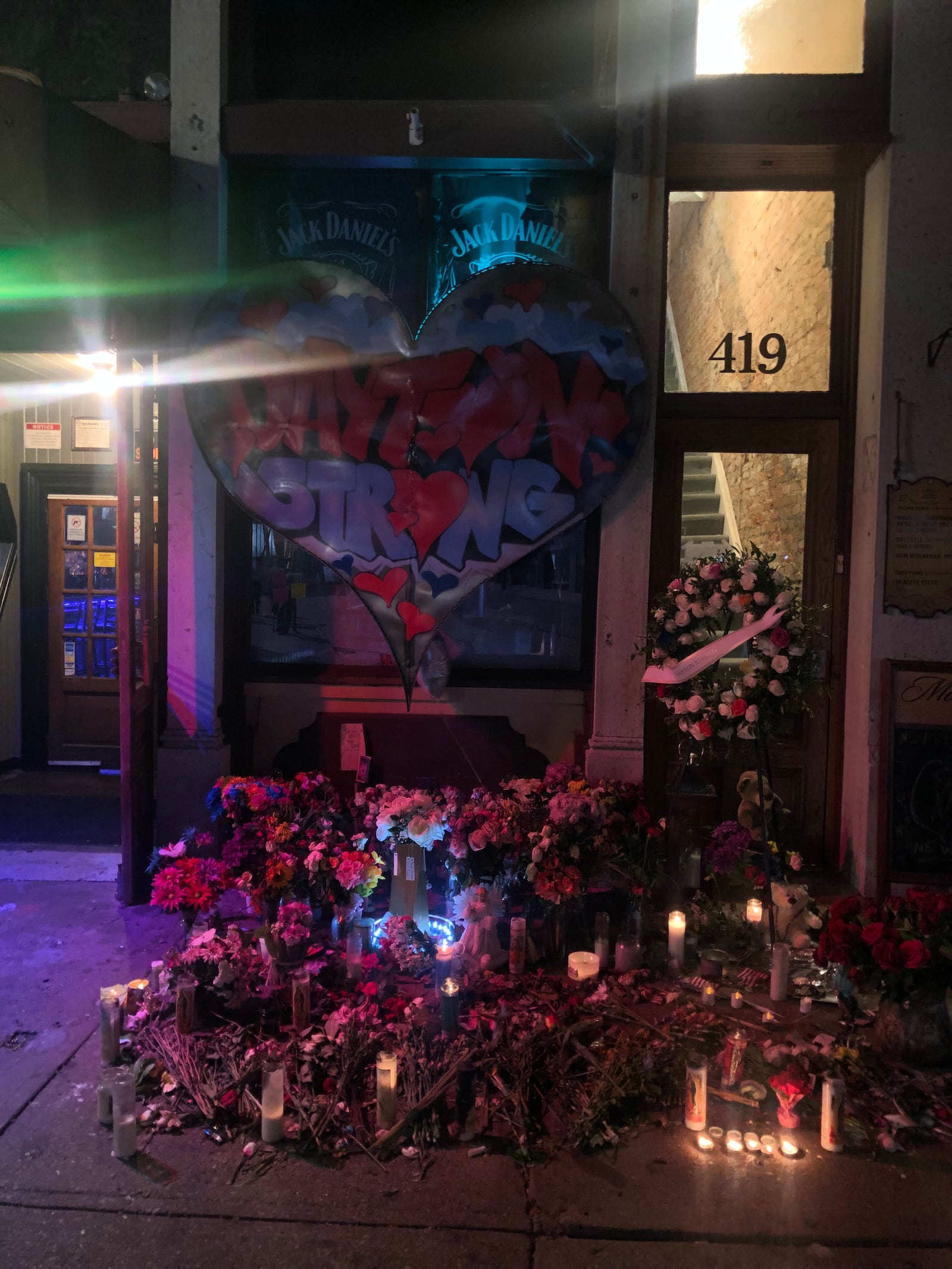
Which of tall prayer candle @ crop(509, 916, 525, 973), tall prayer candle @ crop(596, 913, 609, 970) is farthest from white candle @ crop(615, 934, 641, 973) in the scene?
tall prayer candle @ crop(509, 916, 525, 973)

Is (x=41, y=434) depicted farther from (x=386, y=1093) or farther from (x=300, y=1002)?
(x=386, y=1093)

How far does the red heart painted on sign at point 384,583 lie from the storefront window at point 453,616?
1.17 feet

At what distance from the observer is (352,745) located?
19.7 feet

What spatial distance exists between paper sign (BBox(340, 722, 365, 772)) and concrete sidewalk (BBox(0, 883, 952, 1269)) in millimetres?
2851

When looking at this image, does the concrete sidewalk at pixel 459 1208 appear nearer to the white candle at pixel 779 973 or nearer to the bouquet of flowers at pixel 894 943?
the bouquet of flowers at pixel 894 943

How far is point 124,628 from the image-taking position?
17.4ft

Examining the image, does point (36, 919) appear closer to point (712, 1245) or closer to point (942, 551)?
point (712, 1245)

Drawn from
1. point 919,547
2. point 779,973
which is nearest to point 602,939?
point 779,973

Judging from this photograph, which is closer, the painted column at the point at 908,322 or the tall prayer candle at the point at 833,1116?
the tall prayer candle at the point at 833,1116

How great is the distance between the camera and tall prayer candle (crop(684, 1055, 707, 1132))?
10.7ft

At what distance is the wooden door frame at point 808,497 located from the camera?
5809mm

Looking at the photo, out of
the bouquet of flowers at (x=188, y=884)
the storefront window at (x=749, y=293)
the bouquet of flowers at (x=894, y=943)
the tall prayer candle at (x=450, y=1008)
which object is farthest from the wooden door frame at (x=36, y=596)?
the bouquet of flowers at (x=894, y=943)

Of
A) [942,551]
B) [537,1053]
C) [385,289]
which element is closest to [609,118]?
[385,289]

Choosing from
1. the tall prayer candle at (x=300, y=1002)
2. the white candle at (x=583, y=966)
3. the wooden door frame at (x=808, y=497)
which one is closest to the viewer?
the tall prayer candle at (x=300, y=1002)
